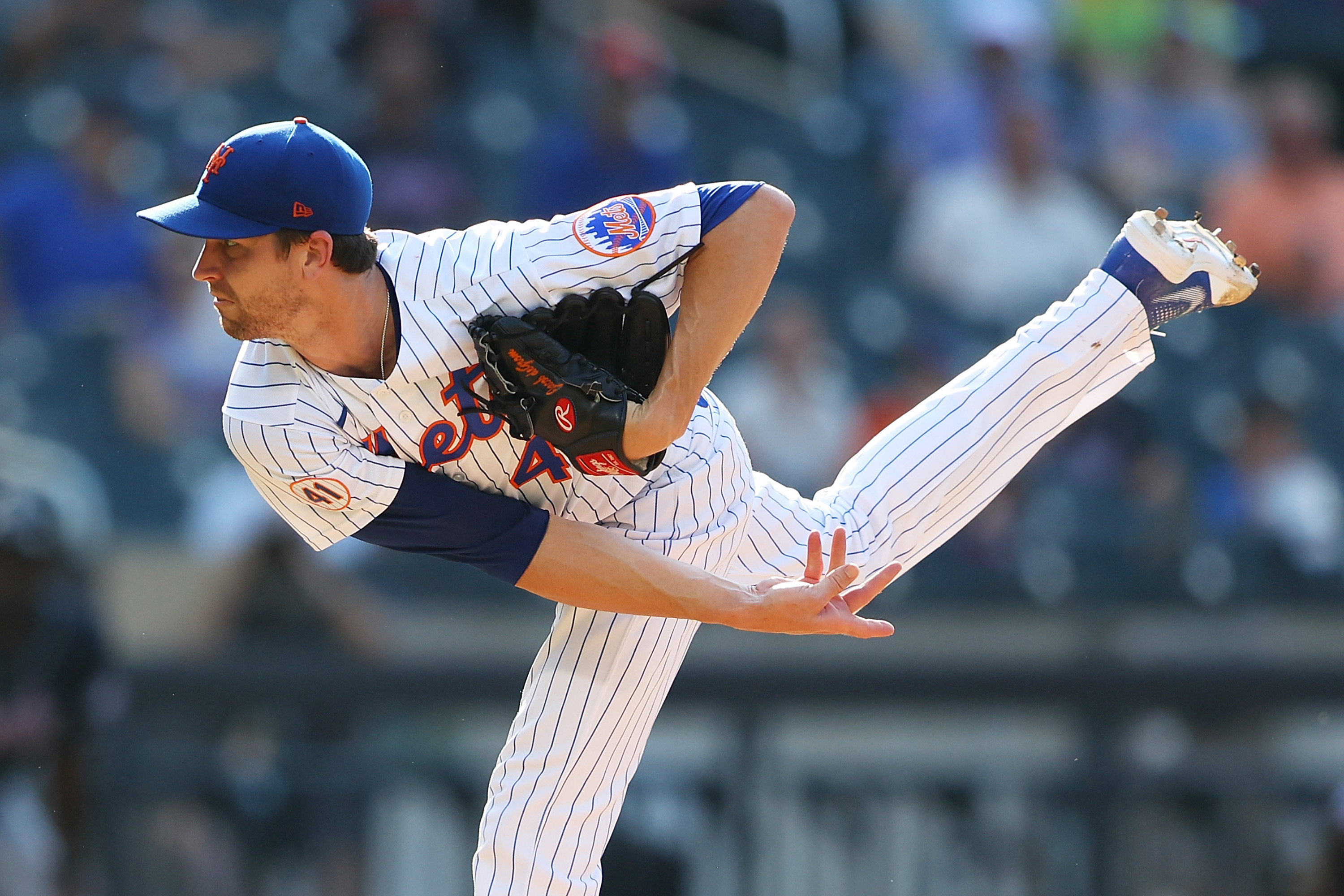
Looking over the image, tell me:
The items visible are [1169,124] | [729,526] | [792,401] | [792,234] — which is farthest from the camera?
[1169,124]

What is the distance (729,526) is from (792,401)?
11.1 feet

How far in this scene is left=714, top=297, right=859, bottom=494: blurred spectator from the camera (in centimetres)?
702

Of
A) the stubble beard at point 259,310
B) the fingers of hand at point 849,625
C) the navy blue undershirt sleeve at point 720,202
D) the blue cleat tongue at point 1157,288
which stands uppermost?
the blue cleat tongue at point 1157,288

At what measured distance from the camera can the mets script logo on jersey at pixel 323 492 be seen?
336 centimetres

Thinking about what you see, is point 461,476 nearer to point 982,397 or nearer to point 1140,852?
point 982,397

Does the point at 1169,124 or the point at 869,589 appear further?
the point at 1169,124

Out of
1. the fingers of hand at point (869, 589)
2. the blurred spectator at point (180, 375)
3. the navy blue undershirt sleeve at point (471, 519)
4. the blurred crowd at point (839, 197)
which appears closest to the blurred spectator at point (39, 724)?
the blurred crowd at point (839, 197)

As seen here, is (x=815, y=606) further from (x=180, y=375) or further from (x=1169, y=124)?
(x=1169, y=124)

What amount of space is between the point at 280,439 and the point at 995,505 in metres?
4.04

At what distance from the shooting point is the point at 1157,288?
3.91 meters

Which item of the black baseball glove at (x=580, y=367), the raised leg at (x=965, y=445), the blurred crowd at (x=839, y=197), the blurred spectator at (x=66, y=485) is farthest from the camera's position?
the blurred crowd at (x=839, y=197)

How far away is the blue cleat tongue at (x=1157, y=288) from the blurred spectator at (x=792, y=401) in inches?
118

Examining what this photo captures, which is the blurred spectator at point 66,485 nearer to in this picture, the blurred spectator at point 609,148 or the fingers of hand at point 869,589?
the blurred spectator at point 609,148

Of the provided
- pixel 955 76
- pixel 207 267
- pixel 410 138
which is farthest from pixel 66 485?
pixel 955 76
